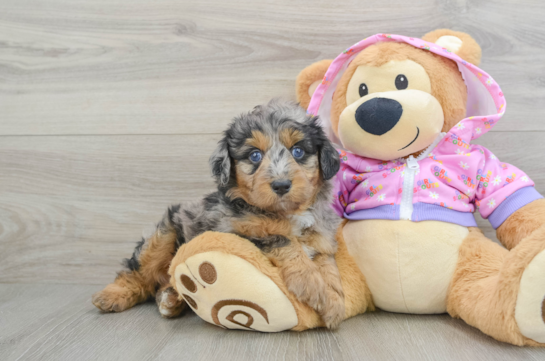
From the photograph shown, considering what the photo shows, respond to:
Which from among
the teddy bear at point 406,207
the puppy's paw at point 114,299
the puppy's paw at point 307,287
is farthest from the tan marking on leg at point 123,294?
the puppy's paw at point 307,287

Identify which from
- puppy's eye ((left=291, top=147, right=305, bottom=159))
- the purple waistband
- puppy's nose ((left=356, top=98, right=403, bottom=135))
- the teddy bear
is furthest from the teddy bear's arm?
puppy's eye ((left=291, top=147, right=305, bottom=159))

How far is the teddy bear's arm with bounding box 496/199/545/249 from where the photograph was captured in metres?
1.50

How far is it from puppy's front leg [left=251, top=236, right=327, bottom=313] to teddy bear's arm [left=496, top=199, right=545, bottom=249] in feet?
2.47

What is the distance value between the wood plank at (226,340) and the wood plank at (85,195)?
0.51 m

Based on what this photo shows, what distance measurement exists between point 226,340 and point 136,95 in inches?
55.6

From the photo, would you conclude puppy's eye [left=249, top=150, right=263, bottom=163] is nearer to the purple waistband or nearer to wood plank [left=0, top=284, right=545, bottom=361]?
the purple waistband

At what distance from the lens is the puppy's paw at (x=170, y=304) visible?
1723 millimetres

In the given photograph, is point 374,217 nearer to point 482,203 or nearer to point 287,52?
point 482,203

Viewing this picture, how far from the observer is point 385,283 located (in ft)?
5.21

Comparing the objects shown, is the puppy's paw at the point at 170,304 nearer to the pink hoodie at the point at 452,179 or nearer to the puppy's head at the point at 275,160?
the puppy's head at the point at 275,160

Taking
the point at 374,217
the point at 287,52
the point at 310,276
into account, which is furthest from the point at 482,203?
the point at 287,52

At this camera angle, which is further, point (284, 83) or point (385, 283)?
point (284, 83)

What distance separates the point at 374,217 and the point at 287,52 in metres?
1.01

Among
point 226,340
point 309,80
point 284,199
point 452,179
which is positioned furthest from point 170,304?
point 452,179
